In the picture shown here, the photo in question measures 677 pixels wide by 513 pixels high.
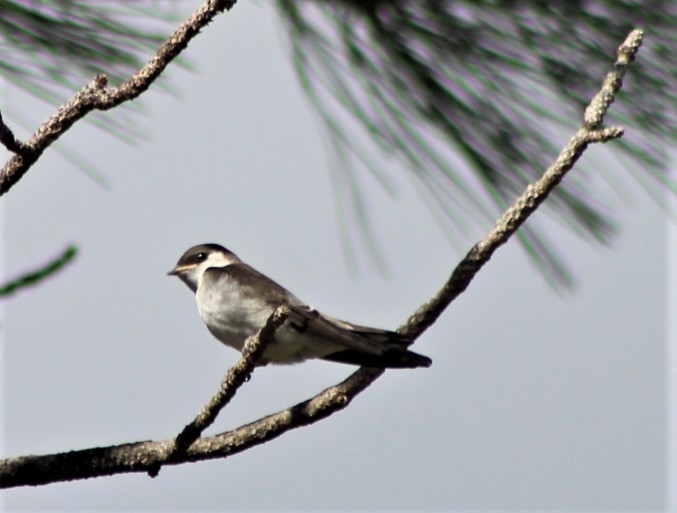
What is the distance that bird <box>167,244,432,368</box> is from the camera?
148cm

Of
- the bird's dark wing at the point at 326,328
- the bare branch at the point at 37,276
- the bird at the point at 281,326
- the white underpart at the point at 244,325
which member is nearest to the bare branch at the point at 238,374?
the bird's dark wing at the point at 326,328

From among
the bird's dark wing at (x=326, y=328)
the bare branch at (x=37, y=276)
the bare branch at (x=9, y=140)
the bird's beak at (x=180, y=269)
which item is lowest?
the bare branch at (x=37, y=276)

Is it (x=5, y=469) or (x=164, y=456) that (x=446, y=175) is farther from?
(x=5, y=469)

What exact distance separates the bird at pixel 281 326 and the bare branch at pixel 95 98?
57 centimetres

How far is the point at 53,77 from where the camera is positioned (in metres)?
1.48

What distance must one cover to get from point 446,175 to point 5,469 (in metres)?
0.87

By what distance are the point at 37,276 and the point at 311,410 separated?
63cm

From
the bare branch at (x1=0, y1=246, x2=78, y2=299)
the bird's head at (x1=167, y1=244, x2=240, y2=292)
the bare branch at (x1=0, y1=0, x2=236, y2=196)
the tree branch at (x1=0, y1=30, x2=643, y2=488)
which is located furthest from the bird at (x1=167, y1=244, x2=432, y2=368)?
the bare branch at (x1=0, y1=246, x2=78, y2=299)

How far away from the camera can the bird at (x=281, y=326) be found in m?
1.48

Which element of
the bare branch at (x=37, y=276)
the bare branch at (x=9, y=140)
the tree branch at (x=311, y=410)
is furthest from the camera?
the tree branch at (x=311, y=410)

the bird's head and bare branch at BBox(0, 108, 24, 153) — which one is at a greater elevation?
the bird's head

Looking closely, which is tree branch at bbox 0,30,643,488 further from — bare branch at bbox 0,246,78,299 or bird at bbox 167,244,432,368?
bare branch at bbox 0,246,78,299

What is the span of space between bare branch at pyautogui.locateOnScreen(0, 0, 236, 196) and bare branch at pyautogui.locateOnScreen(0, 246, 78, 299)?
1.10 ft

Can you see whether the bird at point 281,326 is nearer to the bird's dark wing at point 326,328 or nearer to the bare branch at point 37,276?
the bird's dark wing at point 326,328
